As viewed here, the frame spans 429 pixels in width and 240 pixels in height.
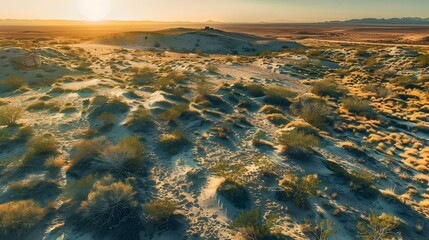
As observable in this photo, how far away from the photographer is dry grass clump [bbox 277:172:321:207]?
1070 cm

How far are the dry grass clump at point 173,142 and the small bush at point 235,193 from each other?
3.97 metres

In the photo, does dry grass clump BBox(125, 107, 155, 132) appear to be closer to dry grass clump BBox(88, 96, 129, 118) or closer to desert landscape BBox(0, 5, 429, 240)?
desert landscape BBox(0, 5, 429, 240)

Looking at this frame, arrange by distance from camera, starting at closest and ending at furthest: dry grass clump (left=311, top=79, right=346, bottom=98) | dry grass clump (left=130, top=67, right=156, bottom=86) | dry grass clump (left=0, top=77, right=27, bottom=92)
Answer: dry grass clump (left=0, top=77, right=27, bottom=92) → dry grass clump (left=311, top=79, right=346, bottom=98) → dry grass clump (left=130, top=67, right=156, bottom=86)

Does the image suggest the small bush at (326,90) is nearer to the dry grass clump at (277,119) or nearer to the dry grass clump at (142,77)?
the dry grass clump at (277,119)

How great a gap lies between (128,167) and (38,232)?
400cm

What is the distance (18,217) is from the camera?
9055mm

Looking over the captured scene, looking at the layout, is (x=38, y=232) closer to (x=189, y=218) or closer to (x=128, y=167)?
(x=128, y=167)

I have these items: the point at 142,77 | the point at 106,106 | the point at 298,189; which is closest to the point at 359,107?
the point at 298,189

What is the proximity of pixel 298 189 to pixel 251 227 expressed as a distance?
311cm

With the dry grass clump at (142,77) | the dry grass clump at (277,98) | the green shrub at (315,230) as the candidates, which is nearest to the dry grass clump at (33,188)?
the green shrub at (315,230)

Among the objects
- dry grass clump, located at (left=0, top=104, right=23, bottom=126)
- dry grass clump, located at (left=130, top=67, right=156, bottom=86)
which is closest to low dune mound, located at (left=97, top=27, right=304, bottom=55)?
dry grass clump, located at (left=130, top=67, right=156, bottom=86)

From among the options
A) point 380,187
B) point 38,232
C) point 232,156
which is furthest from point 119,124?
point 380,187

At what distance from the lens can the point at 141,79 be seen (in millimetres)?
30594

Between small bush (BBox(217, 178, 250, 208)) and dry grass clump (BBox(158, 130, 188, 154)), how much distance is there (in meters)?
3.97
